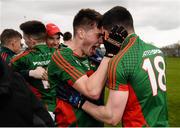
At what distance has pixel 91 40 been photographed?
403 centimetres

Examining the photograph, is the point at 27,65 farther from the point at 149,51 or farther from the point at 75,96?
the point at 149,51

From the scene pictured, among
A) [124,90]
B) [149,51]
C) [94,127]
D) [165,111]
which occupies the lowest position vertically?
[94,127]

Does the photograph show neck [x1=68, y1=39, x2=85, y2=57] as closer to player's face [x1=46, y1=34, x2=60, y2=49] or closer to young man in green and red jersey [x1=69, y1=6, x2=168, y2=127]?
young man in green and red jersey [x1=69, y1=6, x2=168, y2=127]

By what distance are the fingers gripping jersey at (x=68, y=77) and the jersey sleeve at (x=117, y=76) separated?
509 millimetres

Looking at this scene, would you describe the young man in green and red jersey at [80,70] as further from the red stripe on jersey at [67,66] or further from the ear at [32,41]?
the ear at [32,41]

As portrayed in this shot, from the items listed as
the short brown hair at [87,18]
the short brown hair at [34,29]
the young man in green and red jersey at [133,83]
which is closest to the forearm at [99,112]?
the young man in green and red jersey at [133,83]

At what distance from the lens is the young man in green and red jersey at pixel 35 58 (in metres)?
6.16

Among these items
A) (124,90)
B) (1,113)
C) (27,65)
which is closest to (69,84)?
(124,90)

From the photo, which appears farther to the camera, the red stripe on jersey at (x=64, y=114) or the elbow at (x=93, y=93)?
the red stripe on jersey at (x=64, y=114)

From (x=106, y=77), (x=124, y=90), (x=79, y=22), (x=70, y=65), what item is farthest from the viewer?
(x=79, y=22)

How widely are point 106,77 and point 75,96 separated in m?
0.38

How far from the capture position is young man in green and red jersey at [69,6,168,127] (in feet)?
10.9

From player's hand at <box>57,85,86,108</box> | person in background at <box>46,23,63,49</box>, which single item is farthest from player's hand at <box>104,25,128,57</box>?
person in background at <box>46,23,63,49</box>

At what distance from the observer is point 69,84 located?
3795 mm
